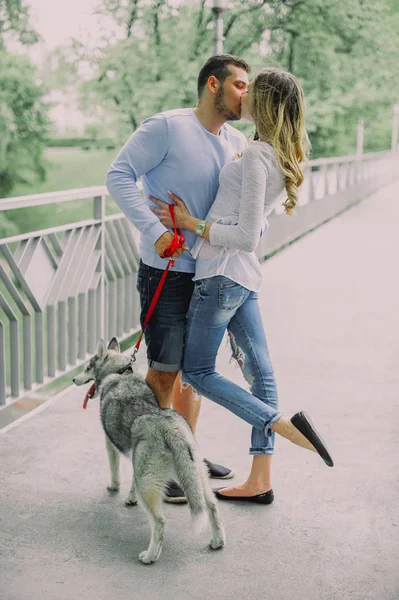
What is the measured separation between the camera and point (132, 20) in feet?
80.5

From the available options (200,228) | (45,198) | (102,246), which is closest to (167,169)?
(200,228)

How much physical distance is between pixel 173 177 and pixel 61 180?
2670cm

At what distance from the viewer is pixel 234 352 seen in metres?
3.34

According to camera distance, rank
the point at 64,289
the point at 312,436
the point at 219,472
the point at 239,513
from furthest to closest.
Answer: the point at 64,289, the point at 219,472, the point at 239,513, the point at 312,436

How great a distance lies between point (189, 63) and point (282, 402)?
20.1 metres

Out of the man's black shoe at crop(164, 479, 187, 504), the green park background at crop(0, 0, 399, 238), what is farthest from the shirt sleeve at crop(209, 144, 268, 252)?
the green park background at crop(0, 0, 399, 238)

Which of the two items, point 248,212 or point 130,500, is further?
point 130,500

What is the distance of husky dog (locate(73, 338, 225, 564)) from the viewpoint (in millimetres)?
2734

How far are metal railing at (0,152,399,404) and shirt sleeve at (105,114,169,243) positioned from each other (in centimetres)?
104

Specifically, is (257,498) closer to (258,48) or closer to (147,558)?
(147,558)

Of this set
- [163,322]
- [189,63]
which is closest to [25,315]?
[163,322]

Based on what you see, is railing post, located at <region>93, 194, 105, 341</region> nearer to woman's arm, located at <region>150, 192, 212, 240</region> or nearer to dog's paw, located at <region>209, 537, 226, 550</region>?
woman's arm, located at <region>150, 192, 212, 240</region>

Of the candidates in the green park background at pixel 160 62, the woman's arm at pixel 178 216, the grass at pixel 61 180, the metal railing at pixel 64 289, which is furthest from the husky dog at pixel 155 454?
the grass at pixel 61 180

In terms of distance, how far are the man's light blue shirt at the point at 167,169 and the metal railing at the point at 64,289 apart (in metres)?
1.05
